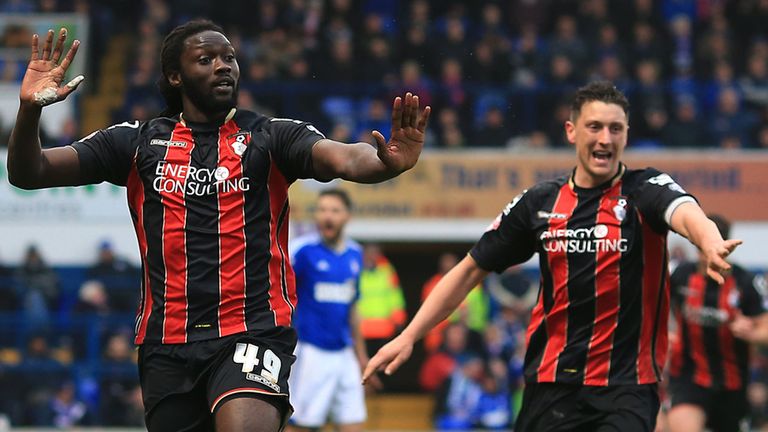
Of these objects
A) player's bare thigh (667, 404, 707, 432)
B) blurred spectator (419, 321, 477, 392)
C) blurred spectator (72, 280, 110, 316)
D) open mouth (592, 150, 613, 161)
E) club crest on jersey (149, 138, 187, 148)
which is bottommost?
blurred spectator (419, 321, 477, 392)

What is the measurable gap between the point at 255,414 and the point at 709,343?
4568mm

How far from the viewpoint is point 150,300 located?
218 inches

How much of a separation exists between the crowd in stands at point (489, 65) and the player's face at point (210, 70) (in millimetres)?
11651

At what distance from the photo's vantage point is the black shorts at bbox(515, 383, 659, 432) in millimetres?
Answer: 5855

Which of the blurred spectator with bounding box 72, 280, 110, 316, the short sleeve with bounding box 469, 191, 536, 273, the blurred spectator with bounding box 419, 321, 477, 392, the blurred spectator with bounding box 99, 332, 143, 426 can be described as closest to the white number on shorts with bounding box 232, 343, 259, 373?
the short sleeve with bounding box 469, 191, 536, 273

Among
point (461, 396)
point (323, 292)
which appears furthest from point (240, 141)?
point (461, 396)

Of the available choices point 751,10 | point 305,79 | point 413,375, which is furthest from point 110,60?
point 751,10

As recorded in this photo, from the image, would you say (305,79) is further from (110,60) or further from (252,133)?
(252,133)

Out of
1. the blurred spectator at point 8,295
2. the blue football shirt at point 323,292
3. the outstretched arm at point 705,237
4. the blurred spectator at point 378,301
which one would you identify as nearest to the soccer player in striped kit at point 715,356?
the blue football shirt at point 323,292

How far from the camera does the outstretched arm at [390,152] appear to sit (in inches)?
197

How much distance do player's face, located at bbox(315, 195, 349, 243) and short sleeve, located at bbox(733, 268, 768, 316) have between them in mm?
3048

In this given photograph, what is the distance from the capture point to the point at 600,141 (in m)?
6.11

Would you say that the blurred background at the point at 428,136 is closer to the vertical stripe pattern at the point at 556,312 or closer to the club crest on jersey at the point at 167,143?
the vertical stripe pattern at the point at 556,312

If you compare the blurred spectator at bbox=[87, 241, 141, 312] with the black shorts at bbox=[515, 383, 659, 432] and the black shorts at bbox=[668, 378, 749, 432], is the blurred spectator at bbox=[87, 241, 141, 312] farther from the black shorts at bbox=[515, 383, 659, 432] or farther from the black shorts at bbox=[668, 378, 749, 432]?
the black shorts at bbox=[515, 383, 659, 432]
